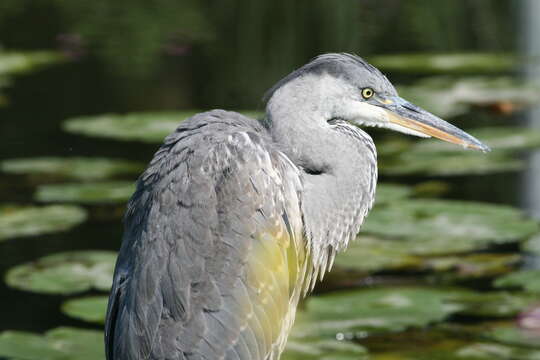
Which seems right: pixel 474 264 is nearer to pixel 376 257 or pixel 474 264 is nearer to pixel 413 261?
pixel 413 261

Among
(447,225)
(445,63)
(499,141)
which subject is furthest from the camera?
(445,63)

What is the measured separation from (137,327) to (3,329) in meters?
1.66

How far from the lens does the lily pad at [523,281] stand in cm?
470

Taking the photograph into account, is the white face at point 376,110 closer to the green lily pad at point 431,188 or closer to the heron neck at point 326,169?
the heron neck at point 326,169

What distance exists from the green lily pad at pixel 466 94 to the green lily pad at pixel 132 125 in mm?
1133

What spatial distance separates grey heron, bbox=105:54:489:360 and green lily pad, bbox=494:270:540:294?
3.92ft

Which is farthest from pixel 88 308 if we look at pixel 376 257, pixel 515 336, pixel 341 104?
pixel 515 336

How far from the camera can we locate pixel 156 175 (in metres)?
3.48

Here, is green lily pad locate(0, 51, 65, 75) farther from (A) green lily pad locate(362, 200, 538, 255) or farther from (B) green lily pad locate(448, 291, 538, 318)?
(B) green lily pad locate(448, 291, 538, 318)

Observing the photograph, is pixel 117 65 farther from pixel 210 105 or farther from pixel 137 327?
pixel 137 327

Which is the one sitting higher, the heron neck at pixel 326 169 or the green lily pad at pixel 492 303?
the heron neck at pixel 326 169

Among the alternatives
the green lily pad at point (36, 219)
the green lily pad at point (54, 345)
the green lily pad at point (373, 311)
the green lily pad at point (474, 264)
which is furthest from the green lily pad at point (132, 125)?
the green lily pad at point (54, 345)

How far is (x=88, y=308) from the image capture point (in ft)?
15.2

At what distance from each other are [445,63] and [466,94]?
87 cm
